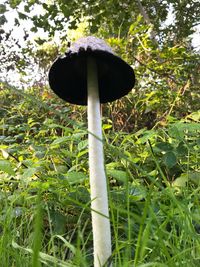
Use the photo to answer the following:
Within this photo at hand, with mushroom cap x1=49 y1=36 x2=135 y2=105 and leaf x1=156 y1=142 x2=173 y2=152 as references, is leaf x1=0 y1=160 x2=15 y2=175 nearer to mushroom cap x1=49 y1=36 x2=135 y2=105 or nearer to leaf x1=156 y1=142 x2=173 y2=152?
mushroom cap x1=49 y1=36 x2=135 y2=105

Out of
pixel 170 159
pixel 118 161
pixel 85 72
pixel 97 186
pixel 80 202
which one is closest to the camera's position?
pixel 97 186

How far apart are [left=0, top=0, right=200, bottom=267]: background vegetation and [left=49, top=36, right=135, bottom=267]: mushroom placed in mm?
46

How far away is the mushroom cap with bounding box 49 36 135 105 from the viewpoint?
1074mm

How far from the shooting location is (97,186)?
105cm

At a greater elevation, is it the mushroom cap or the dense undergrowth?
the mushroom cap

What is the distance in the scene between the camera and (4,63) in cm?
717

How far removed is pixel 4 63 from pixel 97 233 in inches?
258

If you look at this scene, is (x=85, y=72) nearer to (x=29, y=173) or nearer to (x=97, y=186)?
(x=97, y=186)

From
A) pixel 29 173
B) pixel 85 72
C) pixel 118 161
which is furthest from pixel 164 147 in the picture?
pixel 85 72

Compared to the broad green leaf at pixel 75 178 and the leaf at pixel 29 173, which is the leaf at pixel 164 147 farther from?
the leaf at pixel 29 173

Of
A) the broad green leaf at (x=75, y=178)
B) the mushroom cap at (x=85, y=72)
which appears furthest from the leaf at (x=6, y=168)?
the mushroom cap at (x=85, y=72)

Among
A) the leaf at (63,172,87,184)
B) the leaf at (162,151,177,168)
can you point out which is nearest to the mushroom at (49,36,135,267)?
the leaf at (63,172,87,184)

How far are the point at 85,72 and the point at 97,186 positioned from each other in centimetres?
38

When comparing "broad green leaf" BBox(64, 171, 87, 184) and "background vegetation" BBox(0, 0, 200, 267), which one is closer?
"background vegetation" BBox(0, 0, 200, 267)
